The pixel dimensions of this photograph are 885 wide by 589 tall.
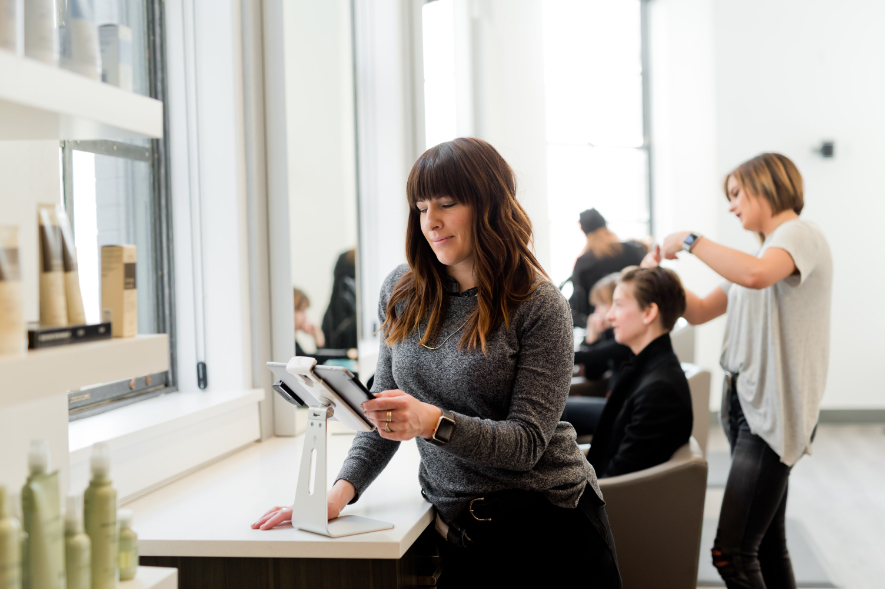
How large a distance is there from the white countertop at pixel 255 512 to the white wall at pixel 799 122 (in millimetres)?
4686

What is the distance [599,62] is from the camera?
261 inches

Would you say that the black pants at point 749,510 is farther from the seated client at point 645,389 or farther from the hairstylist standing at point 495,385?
the hairstylist standing at point 495,385

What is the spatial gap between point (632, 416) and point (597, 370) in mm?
1410

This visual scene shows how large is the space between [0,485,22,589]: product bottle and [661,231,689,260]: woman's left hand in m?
2.09

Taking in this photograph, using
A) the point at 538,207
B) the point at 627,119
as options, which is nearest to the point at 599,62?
the point at 627,119

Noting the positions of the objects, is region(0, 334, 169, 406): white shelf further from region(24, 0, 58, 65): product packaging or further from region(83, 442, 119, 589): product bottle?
region(24, 0, 58, 65): product packaging

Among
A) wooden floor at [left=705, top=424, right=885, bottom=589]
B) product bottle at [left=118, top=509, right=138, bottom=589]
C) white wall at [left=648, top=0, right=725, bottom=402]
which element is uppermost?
white wall at [left=648, top=0, right=725, bottom=402]

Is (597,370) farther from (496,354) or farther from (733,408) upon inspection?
(496,354)

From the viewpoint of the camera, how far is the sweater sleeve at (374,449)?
60.1 inches

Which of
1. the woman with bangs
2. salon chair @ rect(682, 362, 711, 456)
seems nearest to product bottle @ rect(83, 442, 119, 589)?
the woman with bangs

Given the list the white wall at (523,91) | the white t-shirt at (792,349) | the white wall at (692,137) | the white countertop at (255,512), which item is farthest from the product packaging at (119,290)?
the white wall at (692,137)

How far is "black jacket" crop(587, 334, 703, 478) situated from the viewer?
6.88 feet

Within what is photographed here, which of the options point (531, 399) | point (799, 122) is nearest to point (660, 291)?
point (531, 399)

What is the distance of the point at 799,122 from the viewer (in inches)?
233
